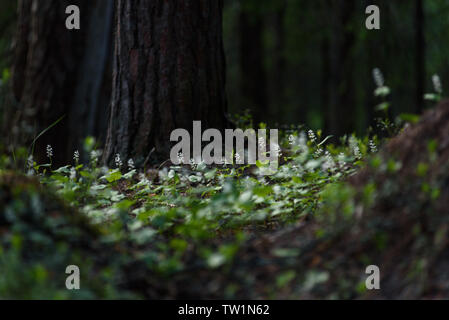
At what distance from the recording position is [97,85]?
28.2ft

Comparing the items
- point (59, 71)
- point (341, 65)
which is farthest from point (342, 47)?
point (59, 71)

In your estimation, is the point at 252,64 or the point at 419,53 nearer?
the point at 419,53

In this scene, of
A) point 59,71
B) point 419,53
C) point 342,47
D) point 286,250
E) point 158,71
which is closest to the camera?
point 286,250

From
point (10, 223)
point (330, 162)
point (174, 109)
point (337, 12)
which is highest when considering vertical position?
point (337, 12)

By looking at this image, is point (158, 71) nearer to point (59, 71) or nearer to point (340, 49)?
point (59, 71)

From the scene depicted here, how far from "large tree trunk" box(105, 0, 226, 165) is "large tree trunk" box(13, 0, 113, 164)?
2.69 m

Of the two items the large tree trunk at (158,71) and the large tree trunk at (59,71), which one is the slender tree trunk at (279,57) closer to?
the large tree trunk at (59,71)

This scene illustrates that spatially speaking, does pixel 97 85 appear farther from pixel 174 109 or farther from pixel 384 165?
pixel 384 165

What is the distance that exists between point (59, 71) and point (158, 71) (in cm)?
342

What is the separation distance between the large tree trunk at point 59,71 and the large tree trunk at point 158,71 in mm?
2695

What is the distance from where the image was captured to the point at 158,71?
5.36m

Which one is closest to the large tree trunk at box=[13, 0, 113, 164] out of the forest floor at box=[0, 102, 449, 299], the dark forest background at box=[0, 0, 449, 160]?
the dark forest background at box=[0, 0, 449, 160]

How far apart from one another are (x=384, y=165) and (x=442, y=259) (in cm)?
52

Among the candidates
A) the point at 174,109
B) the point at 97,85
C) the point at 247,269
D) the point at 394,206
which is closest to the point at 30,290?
the point at 247,269
